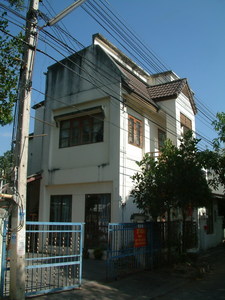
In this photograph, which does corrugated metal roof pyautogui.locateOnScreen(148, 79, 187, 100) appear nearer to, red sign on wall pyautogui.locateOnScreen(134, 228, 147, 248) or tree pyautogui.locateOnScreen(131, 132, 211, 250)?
tree pyautogui.locateOnScreen(131, 132, 211, 250)

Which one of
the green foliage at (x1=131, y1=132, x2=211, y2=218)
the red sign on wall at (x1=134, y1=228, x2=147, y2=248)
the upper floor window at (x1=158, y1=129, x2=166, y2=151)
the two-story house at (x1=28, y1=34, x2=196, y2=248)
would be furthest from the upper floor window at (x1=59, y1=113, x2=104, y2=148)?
the red sign on wall at (x1=134, y1=228, x2=147, y2=248)

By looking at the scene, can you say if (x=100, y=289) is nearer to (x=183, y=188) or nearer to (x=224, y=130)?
(x=183, y=188)

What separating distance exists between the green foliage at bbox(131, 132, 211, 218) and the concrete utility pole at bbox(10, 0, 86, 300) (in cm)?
548

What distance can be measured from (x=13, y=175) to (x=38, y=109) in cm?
1368

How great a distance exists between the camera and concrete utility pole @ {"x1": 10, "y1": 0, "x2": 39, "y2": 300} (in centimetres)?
693

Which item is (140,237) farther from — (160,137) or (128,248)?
(160,137)

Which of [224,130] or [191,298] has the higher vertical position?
[224,130]

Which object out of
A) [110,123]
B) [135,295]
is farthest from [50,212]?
[135,295]

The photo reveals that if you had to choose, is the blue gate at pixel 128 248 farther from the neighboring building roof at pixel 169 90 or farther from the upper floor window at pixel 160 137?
the neighboring building roof at pixel 169 90

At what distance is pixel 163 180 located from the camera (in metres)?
11.2

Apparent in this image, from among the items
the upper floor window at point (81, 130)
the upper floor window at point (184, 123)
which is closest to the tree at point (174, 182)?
the upper floor window at point (81, 130)

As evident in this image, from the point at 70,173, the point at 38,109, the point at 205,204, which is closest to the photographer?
the point at 205,204

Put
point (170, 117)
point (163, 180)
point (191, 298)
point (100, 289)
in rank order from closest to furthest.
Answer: point (191, 298) → point (100, 289) → point (163, 180) → point (170, 117)

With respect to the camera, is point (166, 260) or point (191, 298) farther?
point (166, 260)
